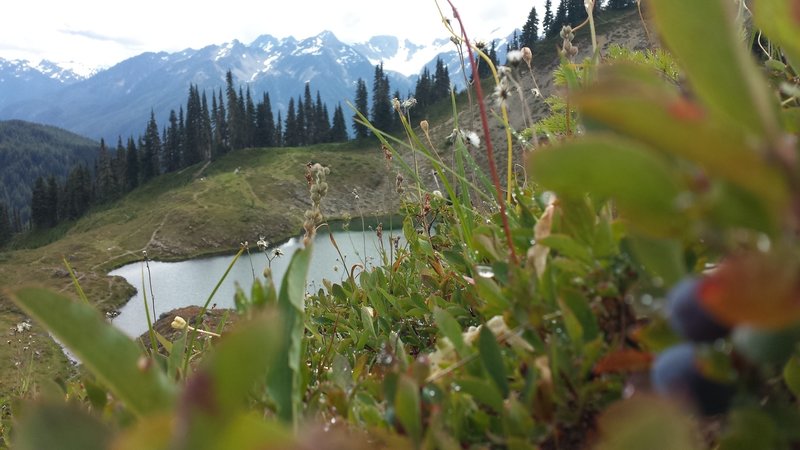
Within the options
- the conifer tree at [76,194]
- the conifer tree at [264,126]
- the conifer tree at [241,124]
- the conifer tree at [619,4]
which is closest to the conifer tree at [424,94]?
the conifer tree at [264,126]

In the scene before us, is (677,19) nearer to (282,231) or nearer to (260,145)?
(282,231)

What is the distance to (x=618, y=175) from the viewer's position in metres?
0.35

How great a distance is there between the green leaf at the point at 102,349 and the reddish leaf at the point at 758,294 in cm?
42

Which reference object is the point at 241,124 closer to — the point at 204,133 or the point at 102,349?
the point at 204,133

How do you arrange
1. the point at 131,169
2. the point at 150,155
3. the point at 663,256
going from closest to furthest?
1. the point at 663,256
2. the point at 131,169
3. the point at 150,155

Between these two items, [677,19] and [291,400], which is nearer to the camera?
[677,19]

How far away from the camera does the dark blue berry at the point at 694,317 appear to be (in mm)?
360

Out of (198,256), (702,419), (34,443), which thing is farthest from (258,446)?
(198,256)

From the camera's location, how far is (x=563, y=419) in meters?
0.67

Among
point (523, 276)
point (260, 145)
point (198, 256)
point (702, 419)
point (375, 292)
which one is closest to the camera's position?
point (702, 419)

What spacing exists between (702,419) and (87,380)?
81cm

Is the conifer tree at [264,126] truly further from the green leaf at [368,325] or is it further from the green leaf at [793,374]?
the green leaf at [793,374]

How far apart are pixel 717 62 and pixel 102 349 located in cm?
53

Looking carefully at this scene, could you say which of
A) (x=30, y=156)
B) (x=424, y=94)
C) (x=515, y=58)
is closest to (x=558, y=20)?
(x=424, y=94)
